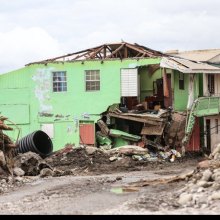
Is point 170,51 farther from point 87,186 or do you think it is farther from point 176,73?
point 87,186

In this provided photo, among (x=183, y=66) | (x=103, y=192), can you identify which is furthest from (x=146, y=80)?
(x=103, y=192)

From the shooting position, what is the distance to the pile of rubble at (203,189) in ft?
44.4

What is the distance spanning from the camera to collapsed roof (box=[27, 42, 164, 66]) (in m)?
36.2

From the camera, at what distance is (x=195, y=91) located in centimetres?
3675

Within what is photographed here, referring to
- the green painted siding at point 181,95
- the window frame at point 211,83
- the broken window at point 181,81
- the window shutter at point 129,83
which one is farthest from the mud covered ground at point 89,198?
the window frame at point 211,83

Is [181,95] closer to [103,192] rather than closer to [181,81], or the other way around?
[181,81]

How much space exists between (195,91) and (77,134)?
814 centimetres

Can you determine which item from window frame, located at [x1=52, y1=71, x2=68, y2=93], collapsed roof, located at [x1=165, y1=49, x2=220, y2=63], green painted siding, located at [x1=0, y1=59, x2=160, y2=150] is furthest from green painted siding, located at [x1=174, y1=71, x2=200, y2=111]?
window frame, located at [x1=52, y1=71, x2=68, y2=93]

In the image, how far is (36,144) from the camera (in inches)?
1238

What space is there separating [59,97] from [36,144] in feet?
20.5

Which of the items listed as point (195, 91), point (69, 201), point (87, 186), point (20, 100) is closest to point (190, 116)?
point (195, 91)

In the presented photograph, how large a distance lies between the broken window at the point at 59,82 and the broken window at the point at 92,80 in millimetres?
1557

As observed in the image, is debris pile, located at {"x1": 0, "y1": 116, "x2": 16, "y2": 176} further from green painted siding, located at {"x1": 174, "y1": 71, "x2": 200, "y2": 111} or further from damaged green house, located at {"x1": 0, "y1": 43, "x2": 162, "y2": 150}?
green painted siding, located at {"x1": 174, "y1": 71, "x2": 200, "y2": 111}

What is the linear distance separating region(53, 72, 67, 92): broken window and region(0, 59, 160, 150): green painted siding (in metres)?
0.27
